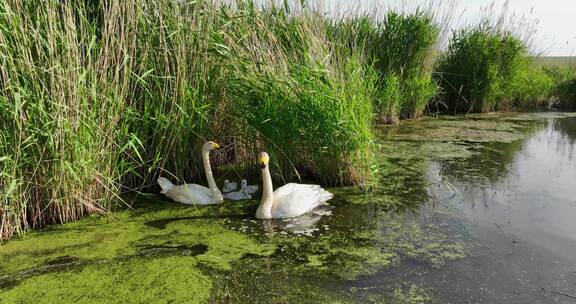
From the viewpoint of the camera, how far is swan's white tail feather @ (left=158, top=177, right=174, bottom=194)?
14.1 feet

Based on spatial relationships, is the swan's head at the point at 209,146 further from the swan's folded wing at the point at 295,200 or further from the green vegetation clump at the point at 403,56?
the green vegetation clump at the point at 403,56

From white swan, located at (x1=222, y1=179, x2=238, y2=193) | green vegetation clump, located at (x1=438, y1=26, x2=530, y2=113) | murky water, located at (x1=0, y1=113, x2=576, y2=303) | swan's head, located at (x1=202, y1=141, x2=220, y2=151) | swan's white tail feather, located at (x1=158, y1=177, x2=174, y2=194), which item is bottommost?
murky water, located at (x1=0, y1=113, x2=576, y2=303)

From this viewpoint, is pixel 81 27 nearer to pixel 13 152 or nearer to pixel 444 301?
pixel 13 152

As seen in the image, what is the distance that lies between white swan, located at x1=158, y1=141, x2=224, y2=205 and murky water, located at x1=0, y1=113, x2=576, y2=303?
9 centimetres

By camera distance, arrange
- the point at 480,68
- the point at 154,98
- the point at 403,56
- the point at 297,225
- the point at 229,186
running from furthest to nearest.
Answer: the point at 480,68 → the point at 403,56 → the point at 229,186 → the point at 154,98 → the point at 297,225

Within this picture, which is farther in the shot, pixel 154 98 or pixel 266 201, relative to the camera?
pixel 154 98

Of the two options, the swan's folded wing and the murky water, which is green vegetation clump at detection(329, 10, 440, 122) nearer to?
the murky water

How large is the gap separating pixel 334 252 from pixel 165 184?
5.74 feet

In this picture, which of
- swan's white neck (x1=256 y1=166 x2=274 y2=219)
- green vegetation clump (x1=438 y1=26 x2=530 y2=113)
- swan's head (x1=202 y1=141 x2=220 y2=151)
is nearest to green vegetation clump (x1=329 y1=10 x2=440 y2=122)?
green vegetation clump (x1=438 y1=26 x2=530 y2=113)

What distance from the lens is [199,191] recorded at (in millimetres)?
4246

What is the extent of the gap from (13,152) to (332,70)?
2.79 meters

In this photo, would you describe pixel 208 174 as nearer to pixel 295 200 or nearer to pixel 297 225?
pixel 295 200

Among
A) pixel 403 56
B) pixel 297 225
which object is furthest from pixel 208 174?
pixel 403 56

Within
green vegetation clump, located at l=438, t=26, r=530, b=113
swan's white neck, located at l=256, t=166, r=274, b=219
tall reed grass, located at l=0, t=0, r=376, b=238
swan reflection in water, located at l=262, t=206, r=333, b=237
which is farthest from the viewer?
green vegetation clump, located at l=438, t=26, r=530, b=113
